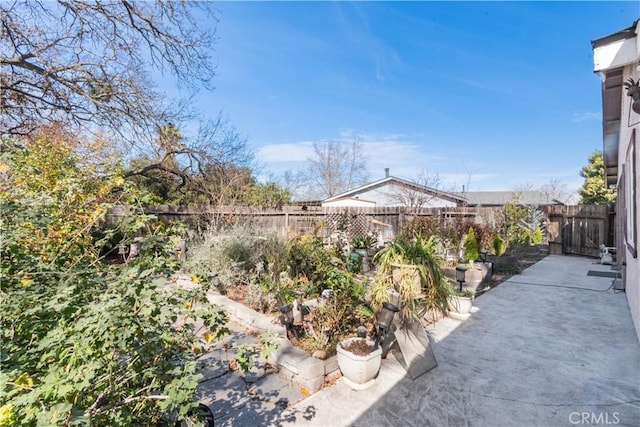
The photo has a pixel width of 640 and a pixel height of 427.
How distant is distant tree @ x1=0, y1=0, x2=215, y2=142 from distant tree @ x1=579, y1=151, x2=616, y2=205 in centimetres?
2470

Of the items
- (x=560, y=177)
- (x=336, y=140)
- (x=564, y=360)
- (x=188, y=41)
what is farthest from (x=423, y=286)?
(x=560, y=177)

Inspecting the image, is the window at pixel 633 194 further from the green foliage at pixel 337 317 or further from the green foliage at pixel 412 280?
the green foliage at pixel 337 317

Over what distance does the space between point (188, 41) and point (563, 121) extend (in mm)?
15700

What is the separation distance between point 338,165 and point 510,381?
24.7 metres

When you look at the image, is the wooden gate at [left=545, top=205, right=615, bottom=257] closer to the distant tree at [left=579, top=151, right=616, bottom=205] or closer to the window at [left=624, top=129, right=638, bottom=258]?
the window at [left=624, top=129, right=638, bottom=258]

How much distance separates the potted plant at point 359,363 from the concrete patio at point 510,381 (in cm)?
8

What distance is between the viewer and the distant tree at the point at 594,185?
19.2 meters

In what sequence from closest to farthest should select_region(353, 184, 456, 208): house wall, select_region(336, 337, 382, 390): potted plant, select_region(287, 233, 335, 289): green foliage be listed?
select_region(336, 337, 382, 390): potted plant
select_region(287, 233, 335, 289): green foliage
select_region(353, 184, 456, 208): house wall

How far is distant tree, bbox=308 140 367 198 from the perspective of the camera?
87.0 ft

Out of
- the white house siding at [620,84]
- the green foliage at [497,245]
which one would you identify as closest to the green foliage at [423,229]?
the green foliage at [497,245]

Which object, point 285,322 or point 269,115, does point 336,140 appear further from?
point 285,322

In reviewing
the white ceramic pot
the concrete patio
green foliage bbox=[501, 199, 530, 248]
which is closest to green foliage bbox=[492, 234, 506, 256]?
green foliage bbox=[501, 199, 530, 248]

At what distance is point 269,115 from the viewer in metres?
12.3

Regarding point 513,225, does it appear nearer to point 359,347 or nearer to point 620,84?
point 620,84
